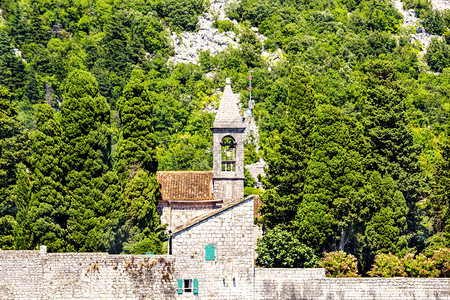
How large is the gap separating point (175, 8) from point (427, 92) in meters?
41.4

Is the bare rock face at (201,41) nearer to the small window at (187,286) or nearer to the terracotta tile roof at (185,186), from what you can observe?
the terracotta tile roof at (185,186)

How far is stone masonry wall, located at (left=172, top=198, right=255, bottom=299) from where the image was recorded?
3572 centimetres

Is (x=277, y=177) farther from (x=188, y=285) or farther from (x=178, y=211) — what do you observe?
(x=188, y=285)

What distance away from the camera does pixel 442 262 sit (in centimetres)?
4303

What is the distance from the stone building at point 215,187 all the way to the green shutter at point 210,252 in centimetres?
1472

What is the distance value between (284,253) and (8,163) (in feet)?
54.9

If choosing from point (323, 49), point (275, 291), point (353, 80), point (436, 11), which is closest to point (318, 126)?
point (275, 291)

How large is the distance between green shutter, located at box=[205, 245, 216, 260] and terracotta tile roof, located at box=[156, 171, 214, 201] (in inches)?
599

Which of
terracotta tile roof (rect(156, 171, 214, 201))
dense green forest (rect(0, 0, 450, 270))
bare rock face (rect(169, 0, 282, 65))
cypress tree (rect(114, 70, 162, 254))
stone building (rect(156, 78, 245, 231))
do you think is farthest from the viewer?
bare rock face (rect(169, 0, 282, 65))

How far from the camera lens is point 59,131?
148ft

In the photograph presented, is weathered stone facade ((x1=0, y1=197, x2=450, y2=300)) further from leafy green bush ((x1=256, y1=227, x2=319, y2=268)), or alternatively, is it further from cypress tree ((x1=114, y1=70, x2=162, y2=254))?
cypress tree ((x1=114, y1=70, x2=162, y2=254))

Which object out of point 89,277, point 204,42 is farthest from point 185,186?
point 204,42

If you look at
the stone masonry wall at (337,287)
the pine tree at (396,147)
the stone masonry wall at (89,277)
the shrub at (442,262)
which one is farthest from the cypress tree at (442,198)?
the stone masonry wall at (89,277)

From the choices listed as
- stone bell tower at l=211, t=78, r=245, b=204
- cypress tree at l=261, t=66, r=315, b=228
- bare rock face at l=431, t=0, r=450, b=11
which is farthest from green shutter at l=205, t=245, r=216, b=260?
bare rock face at l=431, t=0, r=450, b=11
